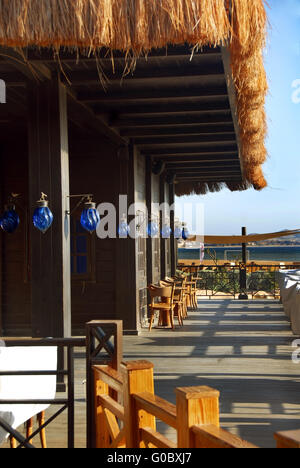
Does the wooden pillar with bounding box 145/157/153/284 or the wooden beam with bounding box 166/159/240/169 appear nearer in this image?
the wooden pillar with bounding box 145/157/153/284

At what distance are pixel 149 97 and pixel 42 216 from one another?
183 centimetres

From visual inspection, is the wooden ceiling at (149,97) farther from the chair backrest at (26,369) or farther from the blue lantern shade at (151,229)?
the chair backrest at (26,369)

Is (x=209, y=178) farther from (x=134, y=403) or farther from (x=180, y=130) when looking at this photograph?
(x=134, y=403)

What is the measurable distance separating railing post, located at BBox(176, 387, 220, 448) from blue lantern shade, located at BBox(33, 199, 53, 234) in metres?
3.39

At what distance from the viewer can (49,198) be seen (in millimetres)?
5156

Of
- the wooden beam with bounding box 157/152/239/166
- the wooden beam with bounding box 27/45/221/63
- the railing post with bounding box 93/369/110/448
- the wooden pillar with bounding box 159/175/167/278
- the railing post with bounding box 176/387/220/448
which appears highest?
the wooden beam with bounding box 157/152/239/166

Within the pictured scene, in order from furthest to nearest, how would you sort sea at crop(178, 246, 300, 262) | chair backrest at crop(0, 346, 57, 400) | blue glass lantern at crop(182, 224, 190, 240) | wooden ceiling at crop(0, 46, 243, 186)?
sea at crop(178, 246, 300, 262), blue glass lantern at crop(182, 224, 190, 240), wooden ceiling at crop(0, 46, 243, 186), chair backrest at crop(0, 346, 57, 400)

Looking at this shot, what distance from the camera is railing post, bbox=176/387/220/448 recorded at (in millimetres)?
1728

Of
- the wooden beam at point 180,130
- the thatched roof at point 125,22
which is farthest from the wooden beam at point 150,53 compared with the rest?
the wooden beam at point 180,130

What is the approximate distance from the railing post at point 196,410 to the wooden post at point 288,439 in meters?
0.29

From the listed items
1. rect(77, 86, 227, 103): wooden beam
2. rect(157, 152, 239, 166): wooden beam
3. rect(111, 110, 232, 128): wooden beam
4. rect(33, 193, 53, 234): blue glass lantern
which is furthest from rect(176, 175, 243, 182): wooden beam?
rect(33, 193, 53, 234): blue glass lantern

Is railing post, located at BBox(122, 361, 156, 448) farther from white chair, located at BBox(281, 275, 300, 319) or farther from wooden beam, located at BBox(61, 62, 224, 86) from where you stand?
white chair, located at BBox(281, 275, 300, 319)

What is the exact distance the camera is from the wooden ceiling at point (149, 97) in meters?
4.91

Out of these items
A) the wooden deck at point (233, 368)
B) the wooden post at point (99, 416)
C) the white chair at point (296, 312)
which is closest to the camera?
the wooden post at point (99, 416)
